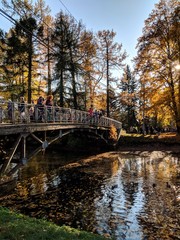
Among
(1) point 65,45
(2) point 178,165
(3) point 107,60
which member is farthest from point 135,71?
(2) point 178,165

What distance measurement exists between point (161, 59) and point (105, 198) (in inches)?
842

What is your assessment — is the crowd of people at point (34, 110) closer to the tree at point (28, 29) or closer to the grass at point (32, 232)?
the grass at point (32, 232)

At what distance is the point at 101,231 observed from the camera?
8.12m

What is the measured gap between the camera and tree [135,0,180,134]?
2812 centimetres

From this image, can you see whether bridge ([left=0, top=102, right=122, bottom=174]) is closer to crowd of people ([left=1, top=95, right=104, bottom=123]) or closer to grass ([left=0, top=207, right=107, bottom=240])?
crowd of people ([left=1, top=95, right=104, bottom=123])

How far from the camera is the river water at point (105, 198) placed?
27.8ft

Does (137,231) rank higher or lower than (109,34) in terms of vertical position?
lower

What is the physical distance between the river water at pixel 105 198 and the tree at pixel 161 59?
459 inches

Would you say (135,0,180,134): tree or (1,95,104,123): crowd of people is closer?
(1,95,104,123): crowd of people

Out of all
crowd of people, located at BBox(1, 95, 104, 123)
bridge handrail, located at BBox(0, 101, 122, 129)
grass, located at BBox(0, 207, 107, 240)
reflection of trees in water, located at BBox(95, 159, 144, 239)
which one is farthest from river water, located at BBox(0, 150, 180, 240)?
crowd of people, located at BBox(1, 95, 104, 123)

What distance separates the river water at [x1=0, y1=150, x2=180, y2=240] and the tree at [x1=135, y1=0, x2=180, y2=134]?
1165 cm

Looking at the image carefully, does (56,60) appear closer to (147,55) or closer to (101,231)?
(147,55)

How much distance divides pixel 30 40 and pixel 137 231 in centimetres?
2265

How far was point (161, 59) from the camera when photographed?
28.9 meters
